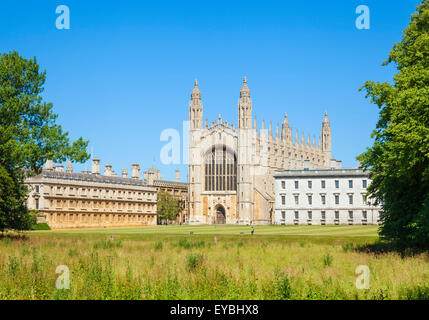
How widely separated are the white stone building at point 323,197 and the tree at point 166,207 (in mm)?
23123

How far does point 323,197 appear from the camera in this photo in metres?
88.6

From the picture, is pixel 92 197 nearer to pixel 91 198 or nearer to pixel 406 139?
pixel 91 198

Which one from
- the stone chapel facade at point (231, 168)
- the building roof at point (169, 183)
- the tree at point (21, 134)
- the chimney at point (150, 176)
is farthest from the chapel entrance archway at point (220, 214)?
the tree at point (21, 134)

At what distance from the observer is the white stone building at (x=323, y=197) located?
285 feet

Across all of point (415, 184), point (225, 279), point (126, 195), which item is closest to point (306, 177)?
point (126, 195)

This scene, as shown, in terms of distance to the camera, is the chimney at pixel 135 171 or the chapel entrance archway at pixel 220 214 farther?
the chapel entrance archway at pixel 220 214

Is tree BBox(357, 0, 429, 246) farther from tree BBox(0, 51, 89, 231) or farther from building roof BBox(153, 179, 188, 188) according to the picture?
building roof BBox(153, 179, 188, 188)

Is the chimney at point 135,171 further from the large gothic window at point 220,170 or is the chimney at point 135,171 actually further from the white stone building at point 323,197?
the white stone building at point 323,197

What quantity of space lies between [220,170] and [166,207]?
12.8 metres

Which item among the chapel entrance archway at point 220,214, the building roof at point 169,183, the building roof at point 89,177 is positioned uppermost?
the building roof at point 169,183

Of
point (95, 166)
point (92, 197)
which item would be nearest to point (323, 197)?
point (92, 197)

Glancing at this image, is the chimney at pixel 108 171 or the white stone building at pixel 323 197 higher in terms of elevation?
the chimney at pixel 108 171

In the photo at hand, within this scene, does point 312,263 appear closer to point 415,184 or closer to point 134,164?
point 415,184

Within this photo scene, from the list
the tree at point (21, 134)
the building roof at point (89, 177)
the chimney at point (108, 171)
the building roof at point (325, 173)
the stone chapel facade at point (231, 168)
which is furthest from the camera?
the stone chapel facade at point (231, 168)
